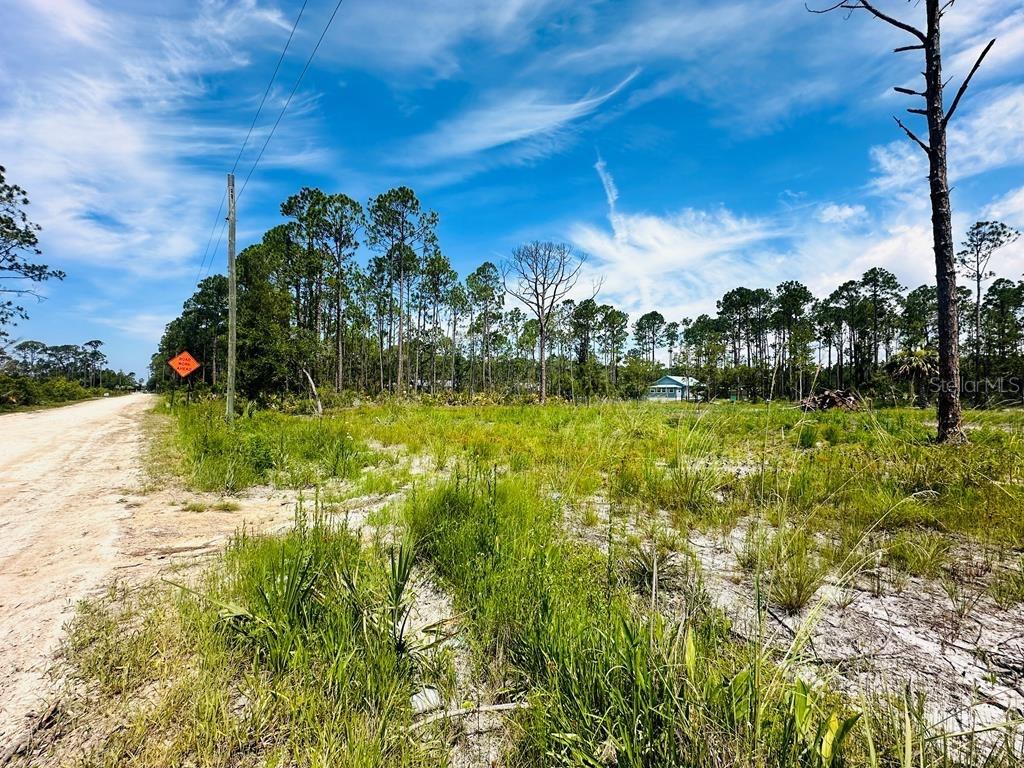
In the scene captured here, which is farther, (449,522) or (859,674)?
(449,522)

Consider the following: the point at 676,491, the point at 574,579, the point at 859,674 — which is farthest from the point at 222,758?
the point at 676,491

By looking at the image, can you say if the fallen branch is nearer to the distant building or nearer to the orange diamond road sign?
→ the orange diamond road sign

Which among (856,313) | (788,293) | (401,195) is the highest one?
(401,195)

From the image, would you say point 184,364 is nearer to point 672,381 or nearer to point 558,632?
point 558,632

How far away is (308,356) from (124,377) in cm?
14543

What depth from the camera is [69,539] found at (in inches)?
142

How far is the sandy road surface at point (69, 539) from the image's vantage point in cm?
200

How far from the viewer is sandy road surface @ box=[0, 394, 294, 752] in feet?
6.56

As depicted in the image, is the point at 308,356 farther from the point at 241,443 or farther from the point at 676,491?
the point at 676,491

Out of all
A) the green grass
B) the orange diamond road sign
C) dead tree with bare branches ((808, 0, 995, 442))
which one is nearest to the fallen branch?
the green grass

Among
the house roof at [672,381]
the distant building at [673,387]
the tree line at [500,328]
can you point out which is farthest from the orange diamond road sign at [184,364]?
the house roof at [672,381]

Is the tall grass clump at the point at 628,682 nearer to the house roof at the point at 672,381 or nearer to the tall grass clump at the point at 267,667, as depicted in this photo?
the tall grass clump at the point at 267,667

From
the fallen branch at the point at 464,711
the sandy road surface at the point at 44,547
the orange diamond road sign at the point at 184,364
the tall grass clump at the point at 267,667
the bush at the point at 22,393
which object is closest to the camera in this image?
the tall grass clump at the point at 267,667

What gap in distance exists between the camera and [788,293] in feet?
177
